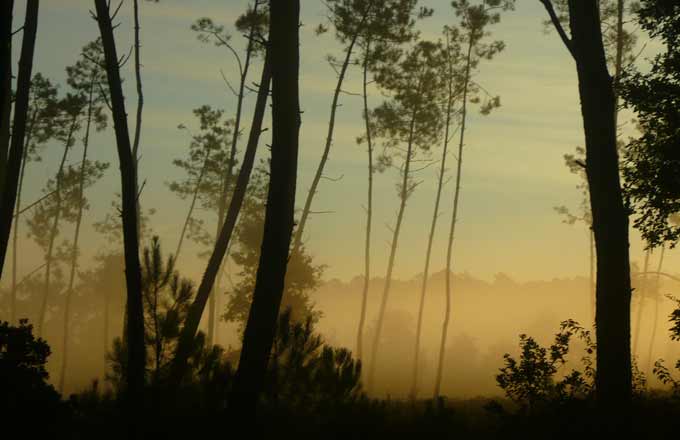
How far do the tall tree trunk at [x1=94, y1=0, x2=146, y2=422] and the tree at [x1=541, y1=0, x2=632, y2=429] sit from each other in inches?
229

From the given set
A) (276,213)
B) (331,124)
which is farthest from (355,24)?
(276,213)

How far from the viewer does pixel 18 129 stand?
12.6 meters

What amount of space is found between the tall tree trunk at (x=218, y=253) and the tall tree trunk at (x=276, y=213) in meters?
1.46

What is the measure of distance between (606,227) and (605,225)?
0.03m

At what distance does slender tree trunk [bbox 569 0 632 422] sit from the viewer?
960 centimetres

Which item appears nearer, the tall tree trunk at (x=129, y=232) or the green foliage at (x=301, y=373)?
the tall tree trunk at (x=129, y=232)

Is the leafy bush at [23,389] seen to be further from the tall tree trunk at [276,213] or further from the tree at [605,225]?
the tree at [605,225]

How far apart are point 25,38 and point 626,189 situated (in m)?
10.2

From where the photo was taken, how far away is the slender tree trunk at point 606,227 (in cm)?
960

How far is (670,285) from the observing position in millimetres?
47281

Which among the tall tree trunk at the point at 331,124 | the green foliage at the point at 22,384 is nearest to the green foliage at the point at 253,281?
the tall tree trunk at the point at 331,124

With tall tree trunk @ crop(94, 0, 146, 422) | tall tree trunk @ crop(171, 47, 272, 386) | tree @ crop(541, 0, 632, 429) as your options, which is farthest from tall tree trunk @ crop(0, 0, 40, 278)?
tree @ crop(541, 0, 632, 429)

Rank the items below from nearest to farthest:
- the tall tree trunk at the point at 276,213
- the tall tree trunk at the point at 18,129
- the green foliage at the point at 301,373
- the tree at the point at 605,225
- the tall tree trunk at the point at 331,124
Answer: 1. the tall tree trunk at the point at 276,213
2. the tree at the point at 605,225
3. the green foliage at the point at 301,373
4. the tall tree trunk at the point at 18,129
5. the tall tree trunk at the point at 331,124

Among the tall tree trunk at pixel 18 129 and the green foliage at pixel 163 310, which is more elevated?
the tall tree trunk at pixel 18 129
